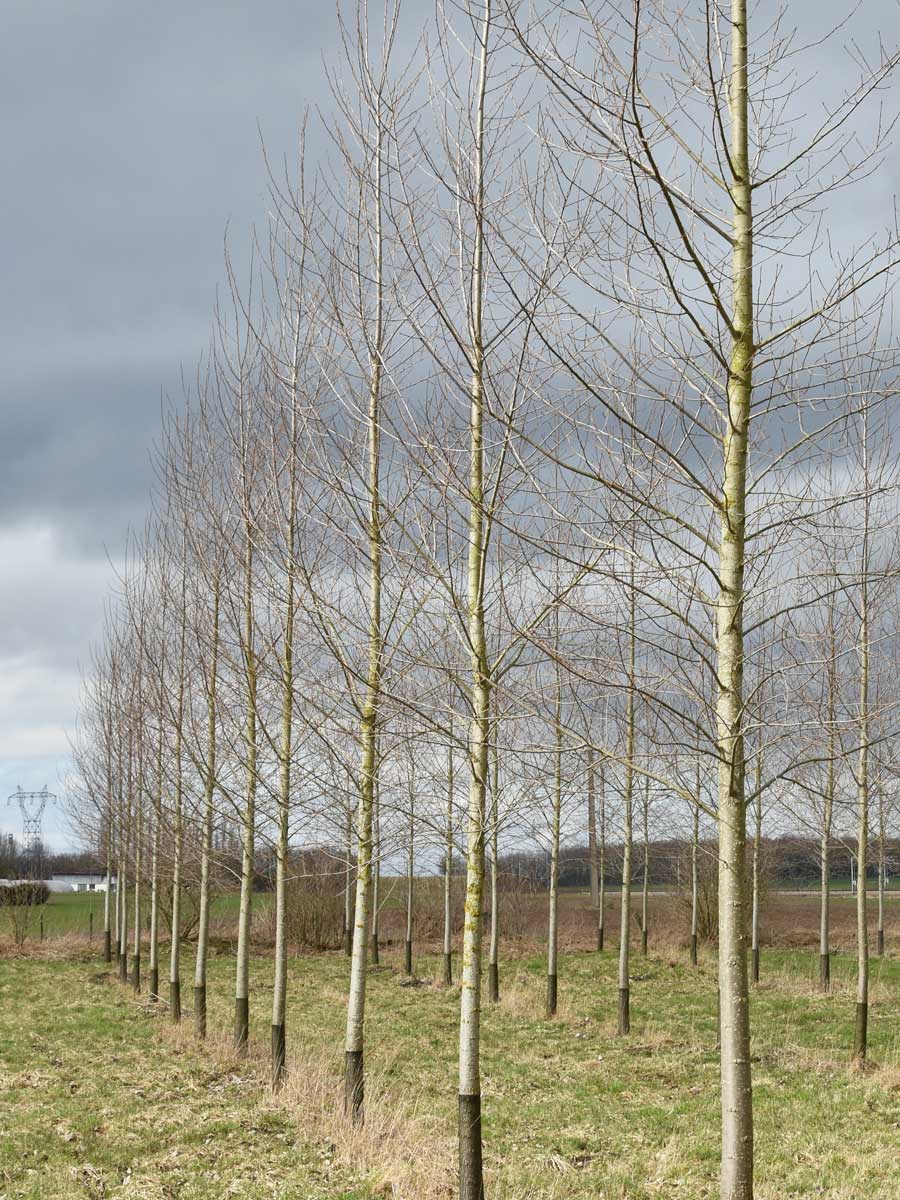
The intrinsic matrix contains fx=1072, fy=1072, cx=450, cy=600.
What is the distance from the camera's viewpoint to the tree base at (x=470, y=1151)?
6348 millimetres

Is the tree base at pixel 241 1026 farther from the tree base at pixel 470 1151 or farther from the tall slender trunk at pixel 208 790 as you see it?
Answer: the tree base at pixel 470 1151

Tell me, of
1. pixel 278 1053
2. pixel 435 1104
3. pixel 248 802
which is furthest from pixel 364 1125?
pixel 248 802

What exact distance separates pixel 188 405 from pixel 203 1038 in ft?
27.5

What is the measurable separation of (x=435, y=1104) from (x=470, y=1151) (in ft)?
15.7

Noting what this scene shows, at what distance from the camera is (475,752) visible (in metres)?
6.76

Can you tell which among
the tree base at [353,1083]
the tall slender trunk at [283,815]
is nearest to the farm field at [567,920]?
the tall slender trunk at [283,815]

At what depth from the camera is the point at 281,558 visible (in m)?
8.92

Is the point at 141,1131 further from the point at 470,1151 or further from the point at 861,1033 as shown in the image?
the point at 861,1033

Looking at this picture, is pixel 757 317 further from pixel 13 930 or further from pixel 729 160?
pixel 13 930

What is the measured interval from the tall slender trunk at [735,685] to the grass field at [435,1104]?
3.32m

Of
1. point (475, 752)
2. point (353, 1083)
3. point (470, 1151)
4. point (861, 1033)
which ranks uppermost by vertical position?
point (475, 752)

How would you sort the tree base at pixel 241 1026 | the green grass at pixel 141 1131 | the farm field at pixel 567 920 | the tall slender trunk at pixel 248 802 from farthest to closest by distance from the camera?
the farm field at pixel 567 920, the tree base at pixel 241 1026, the tall slender trunk at pixel 248 802, the green grass at pixel 141 1131

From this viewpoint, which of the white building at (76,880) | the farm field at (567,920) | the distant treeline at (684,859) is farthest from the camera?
the white building at (76,880)

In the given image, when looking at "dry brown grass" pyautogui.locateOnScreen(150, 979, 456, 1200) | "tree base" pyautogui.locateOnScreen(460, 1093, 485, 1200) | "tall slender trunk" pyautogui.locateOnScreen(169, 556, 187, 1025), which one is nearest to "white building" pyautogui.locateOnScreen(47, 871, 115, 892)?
"tall slender trunk" pyautogui.locateOnScreen(169, 556, 187, 1025)
